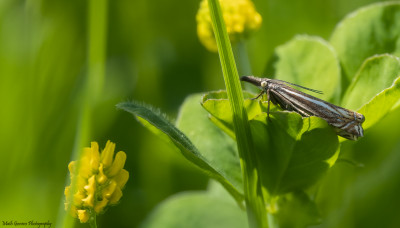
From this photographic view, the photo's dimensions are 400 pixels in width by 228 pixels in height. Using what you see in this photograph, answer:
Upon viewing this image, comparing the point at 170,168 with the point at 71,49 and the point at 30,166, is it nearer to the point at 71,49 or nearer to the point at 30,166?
the point at 71,49

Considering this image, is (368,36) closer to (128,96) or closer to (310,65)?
(310,65)

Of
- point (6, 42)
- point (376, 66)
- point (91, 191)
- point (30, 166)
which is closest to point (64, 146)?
point (30, 166)

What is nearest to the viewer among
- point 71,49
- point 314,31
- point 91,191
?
point 91,191

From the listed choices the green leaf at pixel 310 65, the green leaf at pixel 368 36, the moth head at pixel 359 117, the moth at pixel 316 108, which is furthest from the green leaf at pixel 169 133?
the green leaf at pixel 368 36

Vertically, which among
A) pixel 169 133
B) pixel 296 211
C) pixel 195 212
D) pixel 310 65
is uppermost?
pixel 310 65

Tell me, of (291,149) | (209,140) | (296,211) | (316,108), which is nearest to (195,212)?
(209,140)

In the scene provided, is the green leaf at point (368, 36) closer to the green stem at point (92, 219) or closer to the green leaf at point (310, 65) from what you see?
the green leaf at point (310, 65)

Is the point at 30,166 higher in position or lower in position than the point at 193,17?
lower

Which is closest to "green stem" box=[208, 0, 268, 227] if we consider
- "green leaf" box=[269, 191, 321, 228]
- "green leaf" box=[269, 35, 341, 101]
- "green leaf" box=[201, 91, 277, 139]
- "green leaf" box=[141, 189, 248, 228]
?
"green leaf" box=[201, 91, 277, 139]
